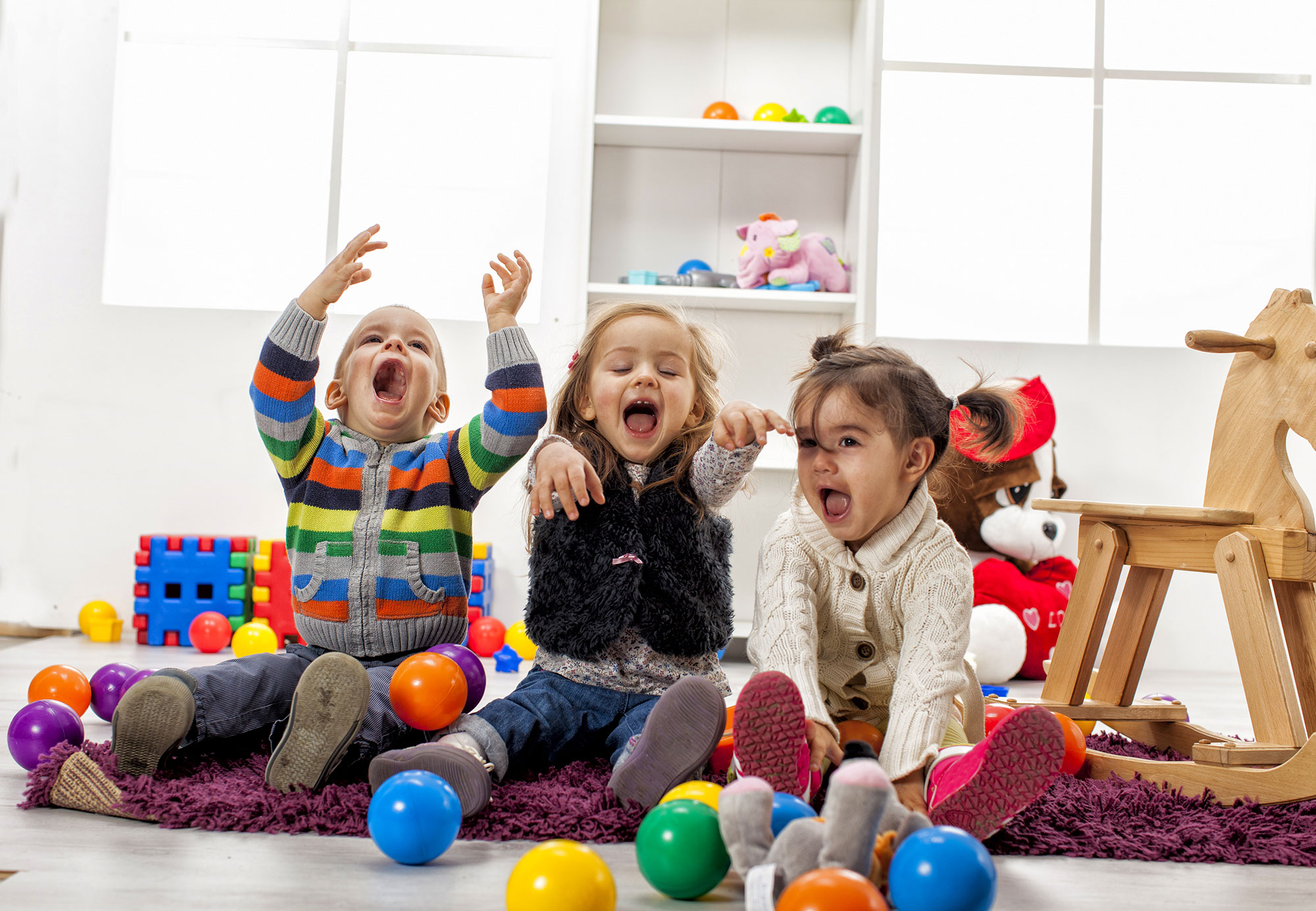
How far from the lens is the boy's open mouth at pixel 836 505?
4.06 feet

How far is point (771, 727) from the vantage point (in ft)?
3.06

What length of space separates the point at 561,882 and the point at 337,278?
0.97m

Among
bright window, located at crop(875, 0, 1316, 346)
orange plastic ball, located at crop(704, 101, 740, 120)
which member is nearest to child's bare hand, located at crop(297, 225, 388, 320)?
orange plastic ball, located at crop(704, 101, 740, 120)

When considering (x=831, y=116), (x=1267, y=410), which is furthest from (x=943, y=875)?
(x=831, y=116)

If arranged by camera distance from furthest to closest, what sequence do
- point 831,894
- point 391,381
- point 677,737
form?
point 391,381, point 677,737, point 831,894

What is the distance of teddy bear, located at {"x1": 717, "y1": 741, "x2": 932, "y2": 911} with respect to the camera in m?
0.75

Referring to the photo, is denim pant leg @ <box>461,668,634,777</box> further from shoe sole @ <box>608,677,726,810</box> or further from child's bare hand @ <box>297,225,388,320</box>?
child's bare hand @ <box>297,225,388,320</box>

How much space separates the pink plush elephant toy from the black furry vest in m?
1.46

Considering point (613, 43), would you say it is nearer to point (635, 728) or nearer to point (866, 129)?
point (866, 129)

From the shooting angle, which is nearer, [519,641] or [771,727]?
[771,727]

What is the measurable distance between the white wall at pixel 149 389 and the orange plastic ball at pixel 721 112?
0.36m

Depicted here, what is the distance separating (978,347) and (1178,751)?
5.00ft

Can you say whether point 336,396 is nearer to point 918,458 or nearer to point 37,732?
point 37,732

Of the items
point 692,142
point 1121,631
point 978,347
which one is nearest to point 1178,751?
point 1121,631
